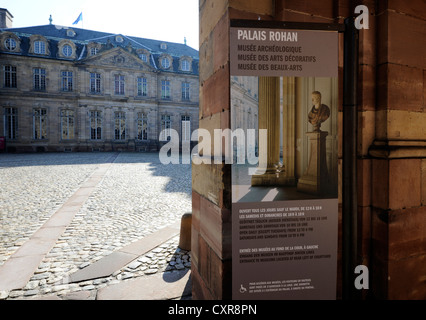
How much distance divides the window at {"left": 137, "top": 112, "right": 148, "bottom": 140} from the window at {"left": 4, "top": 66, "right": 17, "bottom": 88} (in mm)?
13370

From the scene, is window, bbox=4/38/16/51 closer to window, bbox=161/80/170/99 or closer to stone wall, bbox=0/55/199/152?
stone wall, bbox=0/55/199/152

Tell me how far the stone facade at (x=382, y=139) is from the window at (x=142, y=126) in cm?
3450

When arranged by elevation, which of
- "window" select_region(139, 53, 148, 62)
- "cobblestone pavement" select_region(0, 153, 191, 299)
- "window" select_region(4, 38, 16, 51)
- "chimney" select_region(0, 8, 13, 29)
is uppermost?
"chimney" select_region(0, 8, 13, 29)

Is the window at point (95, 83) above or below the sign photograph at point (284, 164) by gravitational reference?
above

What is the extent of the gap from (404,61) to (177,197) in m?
6.46

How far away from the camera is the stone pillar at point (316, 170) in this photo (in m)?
2.06

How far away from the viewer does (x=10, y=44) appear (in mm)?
30516

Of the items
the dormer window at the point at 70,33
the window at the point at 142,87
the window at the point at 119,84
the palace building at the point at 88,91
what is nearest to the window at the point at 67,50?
the palace building at the point at 88,91

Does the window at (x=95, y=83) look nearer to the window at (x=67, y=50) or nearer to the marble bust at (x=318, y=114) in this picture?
the window at (x=67, y=50)

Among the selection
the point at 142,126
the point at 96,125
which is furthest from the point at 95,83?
the point at 142,126

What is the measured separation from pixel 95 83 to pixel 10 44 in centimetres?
900

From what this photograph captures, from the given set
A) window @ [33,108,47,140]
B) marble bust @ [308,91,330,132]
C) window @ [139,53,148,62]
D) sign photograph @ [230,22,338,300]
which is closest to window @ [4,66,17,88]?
window @ [33,108,47,140]

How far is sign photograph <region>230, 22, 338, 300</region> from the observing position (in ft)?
6.33

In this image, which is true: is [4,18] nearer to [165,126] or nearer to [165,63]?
[165,63]
